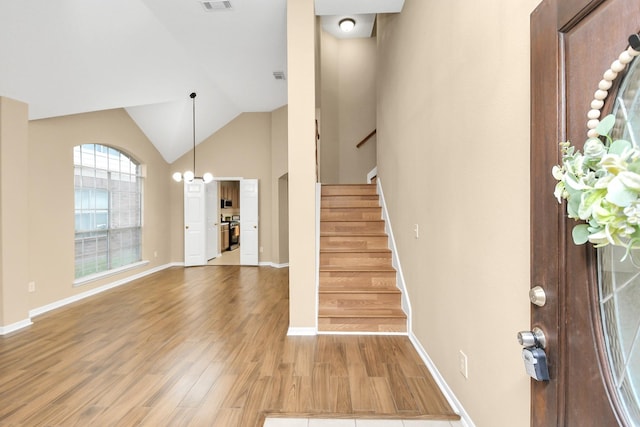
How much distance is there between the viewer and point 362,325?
3197mm

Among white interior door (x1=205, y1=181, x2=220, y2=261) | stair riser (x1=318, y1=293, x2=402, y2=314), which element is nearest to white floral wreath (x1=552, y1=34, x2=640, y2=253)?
stair riser (x1=318, y1=293, x2=402, y2=314)

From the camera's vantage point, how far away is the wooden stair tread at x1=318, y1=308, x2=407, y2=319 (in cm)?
321

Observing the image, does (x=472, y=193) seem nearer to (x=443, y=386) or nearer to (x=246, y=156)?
(x=443, y=386)

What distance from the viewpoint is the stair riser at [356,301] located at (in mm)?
3348

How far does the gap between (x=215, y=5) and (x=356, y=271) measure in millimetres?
3475

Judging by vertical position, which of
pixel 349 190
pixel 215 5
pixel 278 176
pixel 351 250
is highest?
pixel 215 5

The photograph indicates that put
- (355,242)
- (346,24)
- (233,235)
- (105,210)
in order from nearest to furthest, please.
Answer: (355,242)
(105,210)
(346,24)
(233,235)

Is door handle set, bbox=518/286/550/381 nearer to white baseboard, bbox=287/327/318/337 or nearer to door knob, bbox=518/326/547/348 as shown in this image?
door knob, bbox=518/326/547/348

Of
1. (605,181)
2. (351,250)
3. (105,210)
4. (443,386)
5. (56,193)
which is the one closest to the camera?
(605,181)

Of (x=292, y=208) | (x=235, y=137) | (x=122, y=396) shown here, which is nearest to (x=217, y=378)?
(x=122, y=396)

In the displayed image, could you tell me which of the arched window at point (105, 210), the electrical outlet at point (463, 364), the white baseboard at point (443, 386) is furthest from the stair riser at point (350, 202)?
the arched window at point (105, 210)

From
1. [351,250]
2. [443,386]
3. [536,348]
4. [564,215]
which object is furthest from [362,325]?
[564,215]

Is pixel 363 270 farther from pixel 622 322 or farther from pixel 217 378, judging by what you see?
pixel 622 322

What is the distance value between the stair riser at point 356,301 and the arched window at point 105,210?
3952 mm
